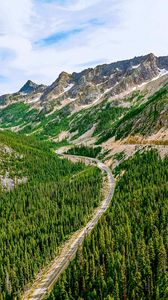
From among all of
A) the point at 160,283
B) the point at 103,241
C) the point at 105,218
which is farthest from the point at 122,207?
the point at 160,283

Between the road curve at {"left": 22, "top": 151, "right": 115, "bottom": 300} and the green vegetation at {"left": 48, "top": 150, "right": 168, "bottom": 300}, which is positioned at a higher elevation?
the green vegetation at {"left": 48, "top": 150, "right": 168, "bottom": 300}

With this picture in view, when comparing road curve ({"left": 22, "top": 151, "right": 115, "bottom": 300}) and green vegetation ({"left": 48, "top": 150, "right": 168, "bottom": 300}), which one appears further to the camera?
road curve ({"left": 22, "top": 151, "right": 115, "bottom": 300})

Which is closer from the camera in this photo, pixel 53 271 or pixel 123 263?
pixel 123 263

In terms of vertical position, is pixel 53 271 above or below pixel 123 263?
below

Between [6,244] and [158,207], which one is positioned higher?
[158,207]

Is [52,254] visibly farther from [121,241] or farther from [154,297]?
[154,297]

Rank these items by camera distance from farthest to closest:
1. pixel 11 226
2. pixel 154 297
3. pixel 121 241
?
pixel 11 226 → pixel 121 241 → pixel 154 297

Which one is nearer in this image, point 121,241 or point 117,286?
point 117,286

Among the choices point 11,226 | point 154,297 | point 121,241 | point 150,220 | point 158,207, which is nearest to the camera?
point 154,297

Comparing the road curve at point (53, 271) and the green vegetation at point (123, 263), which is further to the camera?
the road curve at point (53, 271)

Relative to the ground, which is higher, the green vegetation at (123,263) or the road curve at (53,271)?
the green vegetation at (123,263)
